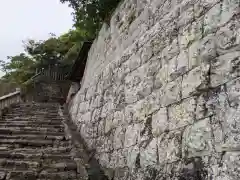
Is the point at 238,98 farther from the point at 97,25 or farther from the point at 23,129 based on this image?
Answer: the point at 97,25

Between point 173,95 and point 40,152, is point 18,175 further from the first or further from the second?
point 173,95

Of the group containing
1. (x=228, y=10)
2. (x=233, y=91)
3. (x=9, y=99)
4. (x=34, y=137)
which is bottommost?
(x=34, y=137)

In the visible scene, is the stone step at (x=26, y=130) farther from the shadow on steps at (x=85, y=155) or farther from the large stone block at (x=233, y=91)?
the large stone block at (x=233, y=91)

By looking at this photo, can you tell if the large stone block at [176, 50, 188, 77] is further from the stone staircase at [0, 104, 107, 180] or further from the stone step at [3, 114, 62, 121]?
the stone step at [3, 114, 62, 121]

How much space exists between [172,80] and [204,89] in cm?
51

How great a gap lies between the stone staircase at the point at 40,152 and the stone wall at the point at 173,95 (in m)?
0.39

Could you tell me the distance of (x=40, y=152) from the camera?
454 cm

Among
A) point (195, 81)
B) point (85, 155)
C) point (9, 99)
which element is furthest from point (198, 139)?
point (9, 99)

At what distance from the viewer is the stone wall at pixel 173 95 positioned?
195cm

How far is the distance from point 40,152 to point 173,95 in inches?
110

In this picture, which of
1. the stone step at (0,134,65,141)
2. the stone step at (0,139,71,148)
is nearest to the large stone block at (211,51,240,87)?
the stone step at (0,139,71,148)

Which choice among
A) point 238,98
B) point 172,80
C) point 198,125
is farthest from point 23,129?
point 238,98

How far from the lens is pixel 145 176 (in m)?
2.79

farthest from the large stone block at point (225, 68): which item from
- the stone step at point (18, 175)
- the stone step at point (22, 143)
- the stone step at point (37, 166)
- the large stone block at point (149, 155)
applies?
the stone step at point (22, 143)
